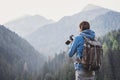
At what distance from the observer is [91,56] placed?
773 centimetres

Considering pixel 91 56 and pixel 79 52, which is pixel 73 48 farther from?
pixel 91 56

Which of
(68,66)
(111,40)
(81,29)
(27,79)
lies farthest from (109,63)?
(81,29)

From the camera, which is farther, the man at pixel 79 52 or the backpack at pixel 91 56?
the man at pixel 79 52

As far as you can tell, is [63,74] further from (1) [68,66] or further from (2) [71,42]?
(2) [71,42]

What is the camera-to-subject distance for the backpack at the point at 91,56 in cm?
772

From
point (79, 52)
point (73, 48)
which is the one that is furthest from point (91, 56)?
point (73, 48)

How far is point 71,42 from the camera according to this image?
26.8ft

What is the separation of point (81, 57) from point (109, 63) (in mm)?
146831

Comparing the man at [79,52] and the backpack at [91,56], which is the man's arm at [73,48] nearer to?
the man at [79,52]

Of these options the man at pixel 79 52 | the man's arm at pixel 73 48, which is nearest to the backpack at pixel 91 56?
the man at pixel 79 52

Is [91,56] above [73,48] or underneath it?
underneath

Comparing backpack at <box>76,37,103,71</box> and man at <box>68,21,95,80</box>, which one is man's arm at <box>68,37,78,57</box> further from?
backpack at <box>76,37,103,71</box>

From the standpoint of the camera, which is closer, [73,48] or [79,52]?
[79,52]

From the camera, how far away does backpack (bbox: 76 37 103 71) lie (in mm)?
7719
